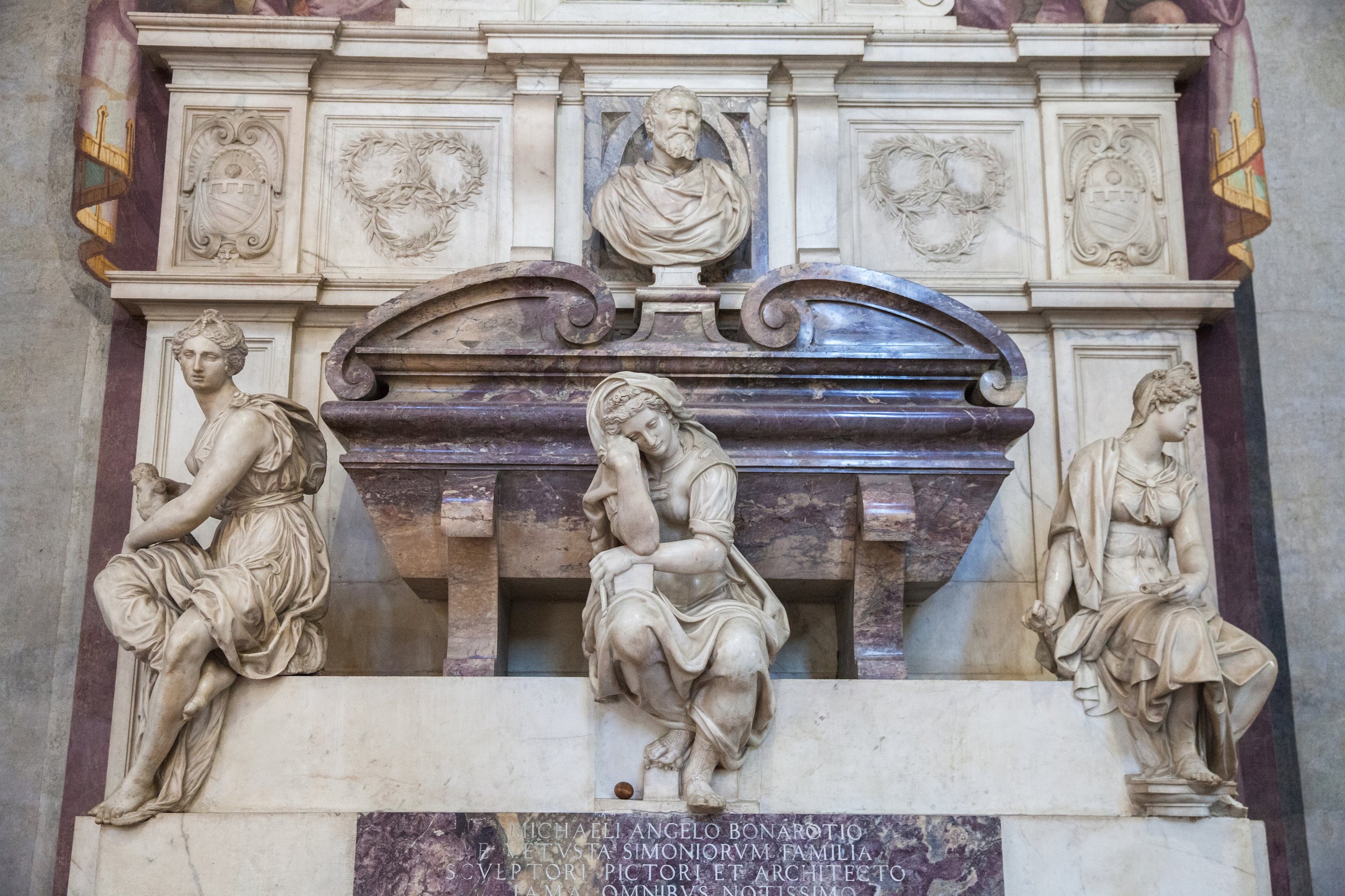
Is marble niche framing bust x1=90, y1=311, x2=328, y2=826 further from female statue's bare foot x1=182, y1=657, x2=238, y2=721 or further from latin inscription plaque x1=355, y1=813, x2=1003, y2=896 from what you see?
latin inscription plaque x1=355, y1=813, x2=1003, y2=896

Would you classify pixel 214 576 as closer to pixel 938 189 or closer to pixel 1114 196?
pixel 938 189

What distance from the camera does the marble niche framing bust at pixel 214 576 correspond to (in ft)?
18.6

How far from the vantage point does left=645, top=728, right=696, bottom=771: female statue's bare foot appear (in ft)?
18.6

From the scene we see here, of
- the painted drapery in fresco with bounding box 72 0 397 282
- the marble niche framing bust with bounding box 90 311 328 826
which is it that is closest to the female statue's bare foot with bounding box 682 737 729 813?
the marble niche framing bust with bounding box 90 311 328 826

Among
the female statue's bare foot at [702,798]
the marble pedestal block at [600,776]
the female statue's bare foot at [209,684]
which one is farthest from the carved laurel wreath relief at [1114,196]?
the female statue's bare foot at [209,684]

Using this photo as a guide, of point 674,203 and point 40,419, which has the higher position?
point 674,203

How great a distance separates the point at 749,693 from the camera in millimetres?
5574

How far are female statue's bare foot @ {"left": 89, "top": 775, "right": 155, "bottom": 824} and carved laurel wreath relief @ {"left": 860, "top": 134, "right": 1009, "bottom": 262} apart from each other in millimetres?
4640

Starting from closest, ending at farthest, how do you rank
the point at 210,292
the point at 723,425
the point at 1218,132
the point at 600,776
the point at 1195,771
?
the point at 1195,771, the point at 600,776, the point at 723,425, the point at 210,292, the point at 1218,132

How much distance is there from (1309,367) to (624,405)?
162 inches

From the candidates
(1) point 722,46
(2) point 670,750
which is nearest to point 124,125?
(1) point 722,46

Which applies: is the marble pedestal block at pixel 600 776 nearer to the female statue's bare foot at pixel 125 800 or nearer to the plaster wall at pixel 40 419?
the female statue's bare foot at pixel 125 800

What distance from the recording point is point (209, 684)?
5.73 meters

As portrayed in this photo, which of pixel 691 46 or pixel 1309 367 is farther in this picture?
pixel 691 46
